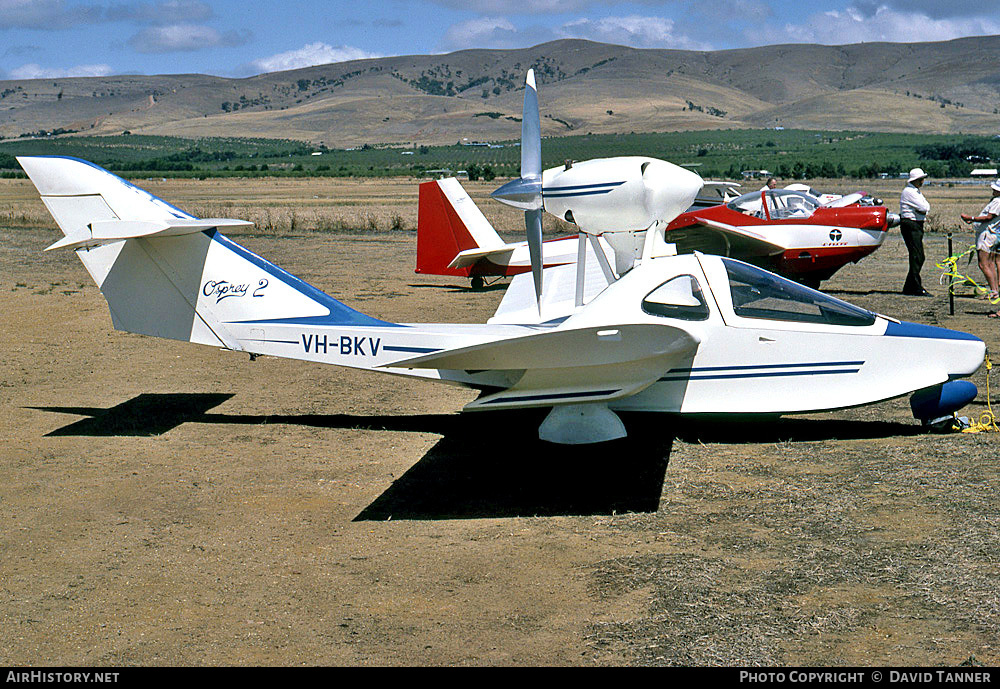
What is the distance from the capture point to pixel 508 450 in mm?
8969

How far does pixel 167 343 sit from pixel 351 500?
797cm

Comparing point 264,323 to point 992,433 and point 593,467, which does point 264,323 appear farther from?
point 992,433

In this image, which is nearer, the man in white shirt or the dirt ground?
the dirt ground

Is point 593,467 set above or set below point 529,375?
below

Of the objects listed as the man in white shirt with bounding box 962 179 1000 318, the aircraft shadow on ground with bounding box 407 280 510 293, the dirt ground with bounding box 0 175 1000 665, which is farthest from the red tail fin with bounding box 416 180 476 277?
the man in white shirt with bounding box 962 179 1000 318

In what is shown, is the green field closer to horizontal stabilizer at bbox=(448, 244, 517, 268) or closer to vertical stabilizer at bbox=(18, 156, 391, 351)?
horizontal stabilizer at bbox=(448, 244, 517, 268)

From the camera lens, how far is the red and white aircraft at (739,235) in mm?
17594

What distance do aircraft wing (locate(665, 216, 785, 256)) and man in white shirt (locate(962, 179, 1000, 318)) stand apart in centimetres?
356

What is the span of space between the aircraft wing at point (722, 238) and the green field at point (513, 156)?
→ 27024 mm

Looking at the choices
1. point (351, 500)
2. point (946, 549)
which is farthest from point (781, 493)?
point (351, 500)

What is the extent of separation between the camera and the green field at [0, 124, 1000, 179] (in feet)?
259

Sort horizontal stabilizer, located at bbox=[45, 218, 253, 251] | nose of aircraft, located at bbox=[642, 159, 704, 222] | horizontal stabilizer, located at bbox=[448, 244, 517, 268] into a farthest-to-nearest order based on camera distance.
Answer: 1. horizontal stabilizer, located at bbox=[448, 244, 517, 268]
2. horizontal stabilizer, located at bbox=[45, 218, 253, 251]
3. nose of aircraft, located at bbox=[642, 159, 704, 222]

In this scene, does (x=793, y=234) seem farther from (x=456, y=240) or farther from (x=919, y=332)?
(x=919, y=332)
